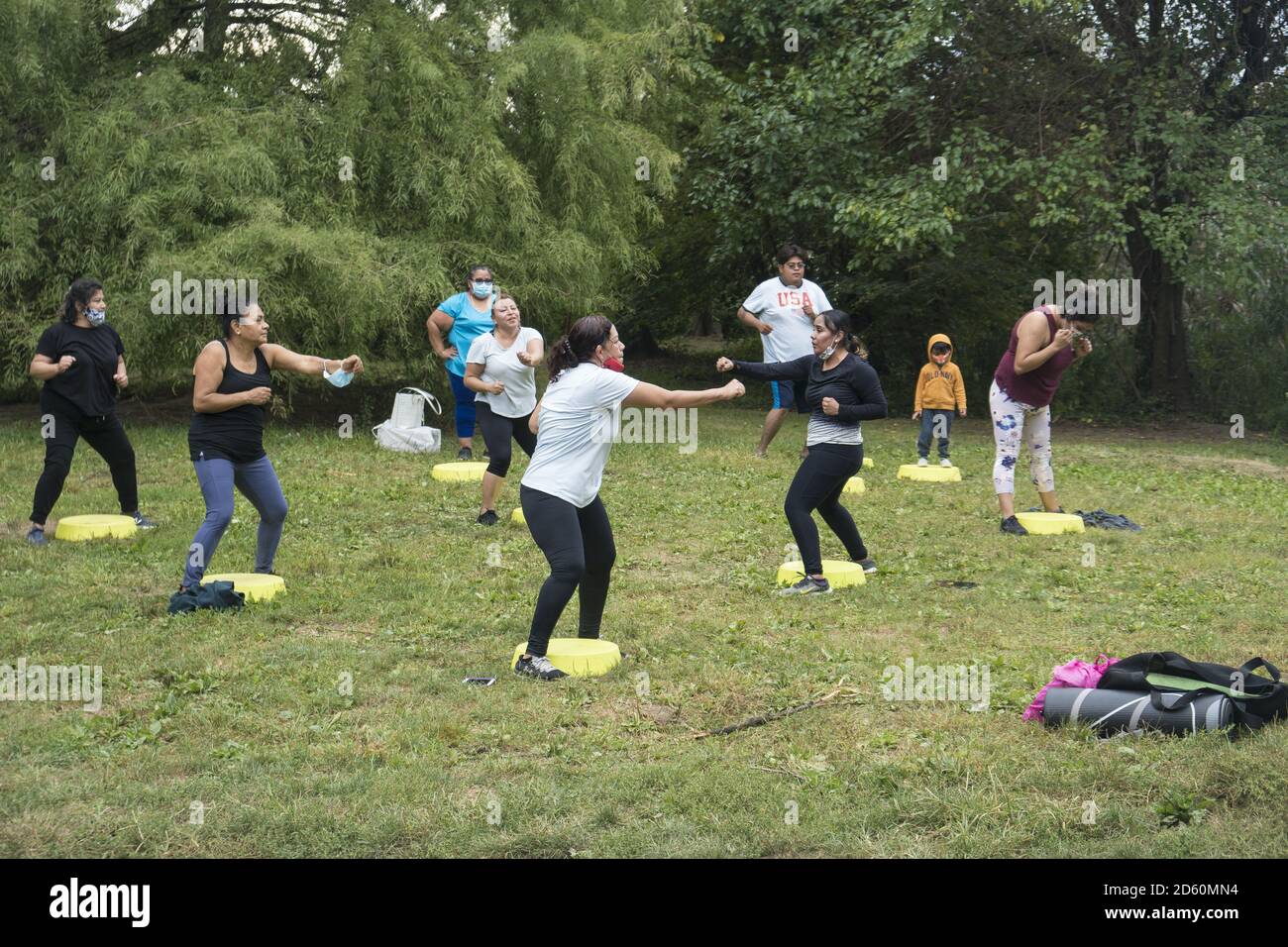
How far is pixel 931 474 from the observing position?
13750mm

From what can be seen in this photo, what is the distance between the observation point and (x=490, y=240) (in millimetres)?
17141

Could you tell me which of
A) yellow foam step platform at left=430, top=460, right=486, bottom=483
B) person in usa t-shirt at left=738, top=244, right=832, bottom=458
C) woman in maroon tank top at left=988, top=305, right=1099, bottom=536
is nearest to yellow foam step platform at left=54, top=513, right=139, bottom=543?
yellow foam step platform at left=430, top=460, right=486, bottom=483

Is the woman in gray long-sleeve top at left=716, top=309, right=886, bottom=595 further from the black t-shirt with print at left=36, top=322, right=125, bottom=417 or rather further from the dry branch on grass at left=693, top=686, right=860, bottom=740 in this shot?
the black t-shirt with print at left=36, top=322, right=125, bottom=417

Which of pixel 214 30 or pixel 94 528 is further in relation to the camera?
pixel 214 30

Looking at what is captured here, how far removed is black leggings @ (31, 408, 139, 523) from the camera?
970 cm

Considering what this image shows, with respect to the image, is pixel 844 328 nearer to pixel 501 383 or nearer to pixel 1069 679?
pixel 501 383

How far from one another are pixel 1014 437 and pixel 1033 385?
1.43ft

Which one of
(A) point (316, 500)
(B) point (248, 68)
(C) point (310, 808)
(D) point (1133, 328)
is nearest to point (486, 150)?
(B) point (248, 68)

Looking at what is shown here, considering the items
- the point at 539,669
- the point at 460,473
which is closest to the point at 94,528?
the point at 460,473

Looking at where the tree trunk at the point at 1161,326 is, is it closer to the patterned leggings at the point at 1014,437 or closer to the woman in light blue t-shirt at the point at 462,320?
the patterned leggings at the point at 1014,437

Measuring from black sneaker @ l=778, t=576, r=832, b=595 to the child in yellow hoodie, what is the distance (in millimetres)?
5937

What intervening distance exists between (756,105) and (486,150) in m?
5.06

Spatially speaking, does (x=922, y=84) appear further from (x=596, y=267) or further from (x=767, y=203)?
(x=596, y=267)

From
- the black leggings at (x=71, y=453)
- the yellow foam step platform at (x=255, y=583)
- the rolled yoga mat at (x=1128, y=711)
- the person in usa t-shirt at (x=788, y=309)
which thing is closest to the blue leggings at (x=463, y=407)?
the person in usa t-shirt at (x=788, y=309)
